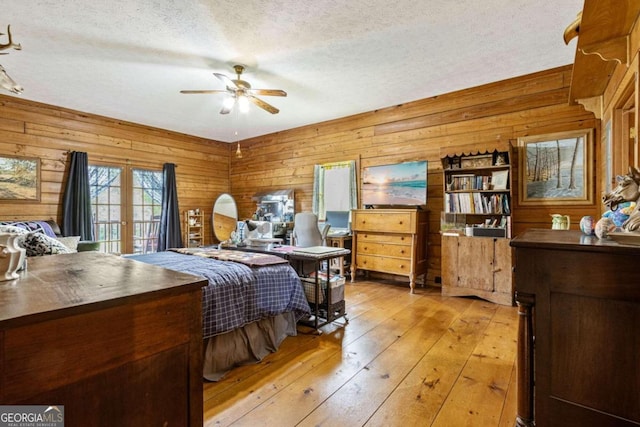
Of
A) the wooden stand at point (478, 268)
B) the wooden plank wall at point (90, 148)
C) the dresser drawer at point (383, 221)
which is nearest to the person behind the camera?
the wooden stand at point (478, 268)

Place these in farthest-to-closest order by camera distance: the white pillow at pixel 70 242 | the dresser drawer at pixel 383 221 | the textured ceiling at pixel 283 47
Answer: the dresser drawer at pixel 383 221 → the white pillow at pixel 70 242 → the textured ceiling at pixel 283 47

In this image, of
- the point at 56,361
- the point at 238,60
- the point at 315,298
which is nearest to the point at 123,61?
the point at 238,60

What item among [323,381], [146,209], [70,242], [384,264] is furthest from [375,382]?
[146,209]

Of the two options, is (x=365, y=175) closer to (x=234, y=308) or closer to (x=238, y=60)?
(x=238, y=60)

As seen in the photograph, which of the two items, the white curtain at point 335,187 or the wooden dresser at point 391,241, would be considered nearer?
the wooden dresser at point 391,241

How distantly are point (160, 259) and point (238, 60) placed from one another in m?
2.20

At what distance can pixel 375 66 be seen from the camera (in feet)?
11.2

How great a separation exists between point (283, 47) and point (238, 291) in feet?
7.75

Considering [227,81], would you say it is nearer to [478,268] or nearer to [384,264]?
[384,264]

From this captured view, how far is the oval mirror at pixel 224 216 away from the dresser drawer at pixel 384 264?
3430mm

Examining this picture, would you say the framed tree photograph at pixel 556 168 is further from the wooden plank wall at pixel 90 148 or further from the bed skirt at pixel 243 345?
the wooden plank wall at pixel 90 148

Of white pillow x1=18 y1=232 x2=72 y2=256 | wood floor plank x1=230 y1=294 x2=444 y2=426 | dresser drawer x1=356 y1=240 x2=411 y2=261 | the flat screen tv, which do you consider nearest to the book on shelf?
the flat screen tv

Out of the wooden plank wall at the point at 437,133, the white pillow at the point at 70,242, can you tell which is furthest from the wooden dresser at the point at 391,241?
the white pillow at the point at 70,242

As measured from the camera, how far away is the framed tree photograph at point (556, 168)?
129 inches
